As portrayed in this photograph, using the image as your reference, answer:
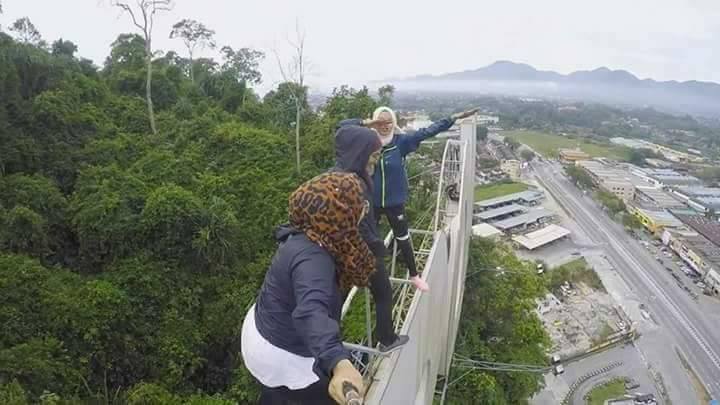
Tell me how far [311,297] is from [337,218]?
8.7 inches

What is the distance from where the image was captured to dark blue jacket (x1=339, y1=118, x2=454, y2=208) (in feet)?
9.09

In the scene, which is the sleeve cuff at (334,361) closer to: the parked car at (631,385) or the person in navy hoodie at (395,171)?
the person in navy hoodie at (395,171)

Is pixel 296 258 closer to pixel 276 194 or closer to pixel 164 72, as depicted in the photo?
pixel 276 194

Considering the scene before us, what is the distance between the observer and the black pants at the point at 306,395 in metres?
1.41

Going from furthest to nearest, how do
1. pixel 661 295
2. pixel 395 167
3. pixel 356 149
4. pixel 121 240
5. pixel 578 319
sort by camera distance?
pixel 661 295, pixel 578 319, pixel 121 240, pixel 395 167, pixel 356 149

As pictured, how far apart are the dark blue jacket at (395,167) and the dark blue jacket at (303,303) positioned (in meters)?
1.46

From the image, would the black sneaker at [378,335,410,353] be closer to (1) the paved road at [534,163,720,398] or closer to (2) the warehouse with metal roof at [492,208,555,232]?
(1) the paved road at [534,163,720,398]

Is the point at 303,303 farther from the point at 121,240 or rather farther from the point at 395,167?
the point at 121,240

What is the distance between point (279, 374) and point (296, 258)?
387mm

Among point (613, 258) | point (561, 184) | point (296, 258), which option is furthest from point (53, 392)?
point (561, 184)

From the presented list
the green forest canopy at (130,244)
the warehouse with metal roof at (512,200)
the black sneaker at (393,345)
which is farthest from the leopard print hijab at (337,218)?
the warehouse with metal roof at (512,200)

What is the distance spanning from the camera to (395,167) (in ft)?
9.21

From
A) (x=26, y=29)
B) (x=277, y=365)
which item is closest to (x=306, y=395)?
(x=277, y=365)

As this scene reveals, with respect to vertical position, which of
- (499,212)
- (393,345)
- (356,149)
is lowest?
(499,212)
